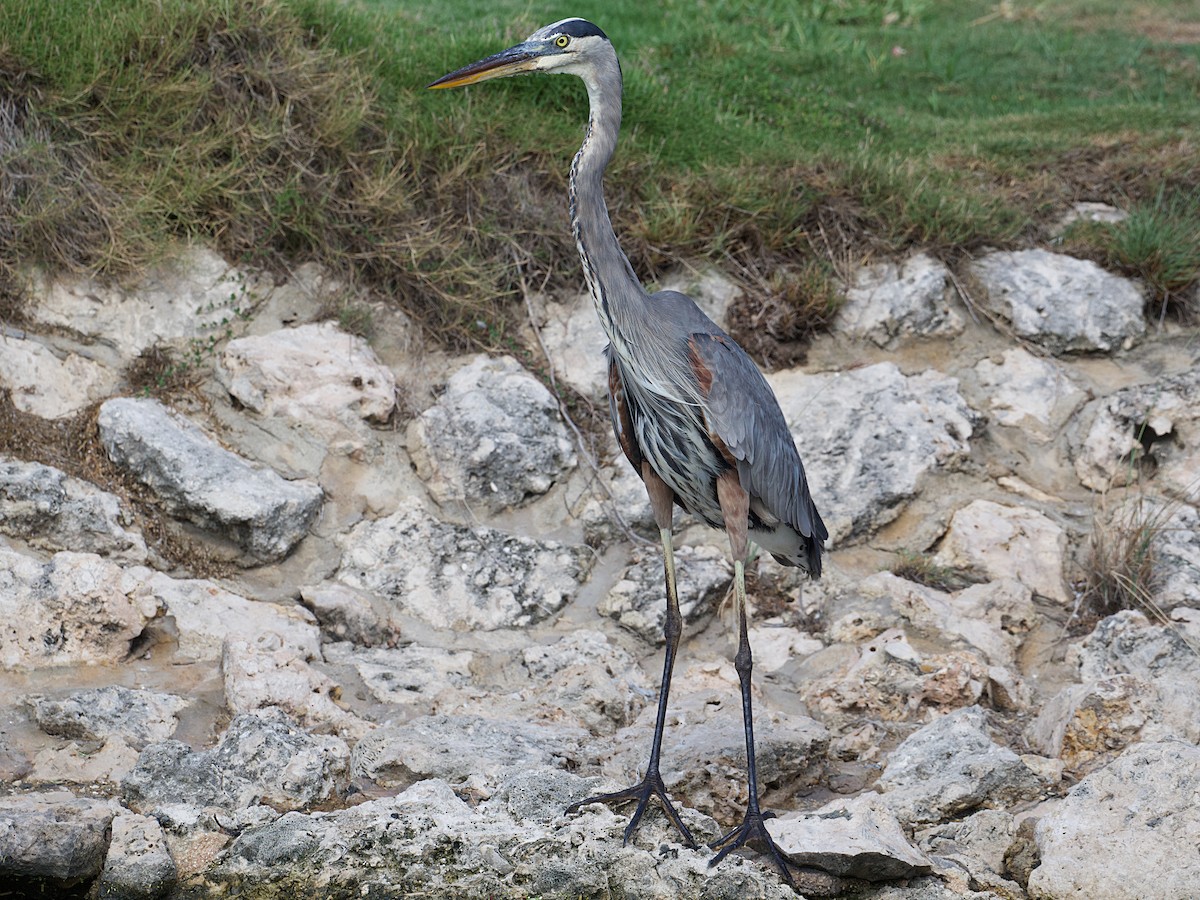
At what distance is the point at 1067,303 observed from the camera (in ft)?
22.5

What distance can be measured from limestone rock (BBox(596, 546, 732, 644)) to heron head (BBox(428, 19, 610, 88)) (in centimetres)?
244

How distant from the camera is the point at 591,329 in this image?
6.66 m

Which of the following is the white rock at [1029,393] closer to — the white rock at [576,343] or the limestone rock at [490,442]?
the white rock at [576,343]

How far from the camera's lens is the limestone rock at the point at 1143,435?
635 centimetres

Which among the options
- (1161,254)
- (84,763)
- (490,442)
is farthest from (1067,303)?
(84,763)

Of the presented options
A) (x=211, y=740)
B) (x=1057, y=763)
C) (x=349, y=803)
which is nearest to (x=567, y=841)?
(x=349, y=803)

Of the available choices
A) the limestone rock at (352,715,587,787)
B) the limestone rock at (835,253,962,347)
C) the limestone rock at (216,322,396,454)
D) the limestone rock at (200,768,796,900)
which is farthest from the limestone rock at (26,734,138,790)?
the limestone rock at (835,253,962,347)

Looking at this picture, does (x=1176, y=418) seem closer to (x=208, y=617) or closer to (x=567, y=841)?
(x=567, y=841)

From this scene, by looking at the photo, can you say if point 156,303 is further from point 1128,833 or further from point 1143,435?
point 1143,435

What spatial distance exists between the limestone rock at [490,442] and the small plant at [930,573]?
1.66 m

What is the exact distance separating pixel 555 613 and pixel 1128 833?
2.76 m

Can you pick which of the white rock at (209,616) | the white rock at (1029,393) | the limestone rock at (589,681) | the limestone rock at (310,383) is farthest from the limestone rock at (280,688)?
the white rock at (1029,393)

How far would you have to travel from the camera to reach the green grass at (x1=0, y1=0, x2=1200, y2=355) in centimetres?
614

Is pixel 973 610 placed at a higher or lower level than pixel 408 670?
lower
